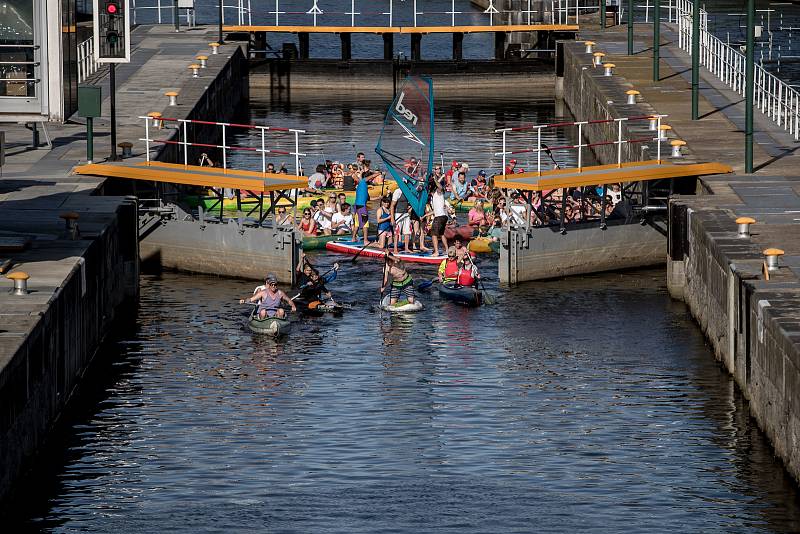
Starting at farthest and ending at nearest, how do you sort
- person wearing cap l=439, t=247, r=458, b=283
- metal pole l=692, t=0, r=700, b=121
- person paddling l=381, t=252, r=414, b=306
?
1. metal pole l=692, t=0, r=700, b=121
2. person wearing cap l=439, t=247, r=458, b=283
3. person paddling l=381, t=252, r=414, b=306

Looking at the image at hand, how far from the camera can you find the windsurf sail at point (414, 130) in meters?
48.8

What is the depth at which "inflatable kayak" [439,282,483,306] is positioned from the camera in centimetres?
4172

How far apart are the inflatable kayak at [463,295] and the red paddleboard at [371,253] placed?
3395 mm

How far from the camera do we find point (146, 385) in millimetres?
35500

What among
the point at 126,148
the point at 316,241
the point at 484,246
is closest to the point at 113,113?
the point at 126,148

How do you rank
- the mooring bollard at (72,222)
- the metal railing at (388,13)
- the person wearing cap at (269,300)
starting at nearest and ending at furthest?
the mooring bollard at (72,222) → the person wearing cap at (269,300) → the metal railing at (388,13)

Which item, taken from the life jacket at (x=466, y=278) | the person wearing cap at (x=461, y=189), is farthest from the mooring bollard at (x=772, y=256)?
the person wearing cap at (x=461, y=189)

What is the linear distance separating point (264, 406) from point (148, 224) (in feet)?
43.7

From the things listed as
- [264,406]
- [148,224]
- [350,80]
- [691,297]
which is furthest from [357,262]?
[350,80]

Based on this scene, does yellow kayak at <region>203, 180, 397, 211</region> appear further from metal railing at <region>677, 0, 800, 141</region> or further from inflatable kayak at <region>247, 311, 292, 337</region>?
metal railing at <region>677, 0, 800, 141</region>

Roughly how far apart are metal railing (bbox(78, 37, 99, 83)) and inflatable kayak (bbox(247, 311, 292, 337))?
29.0m

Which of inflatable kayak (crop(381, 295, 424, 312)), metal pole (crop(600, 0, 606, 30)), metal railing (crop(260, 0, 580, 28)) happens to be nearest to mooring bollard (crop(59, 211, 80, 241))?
inflatable kayak (crop(381, 295, 424, 312))

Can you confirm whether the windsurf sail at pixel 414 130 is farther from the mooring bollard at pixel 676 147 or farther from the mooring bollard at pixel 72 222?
the mooring bollard at pixel 72 222

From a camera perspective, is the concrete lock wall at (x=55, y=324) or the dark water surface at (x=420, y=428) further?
the concrete lock wall at (x=55, y=324)
